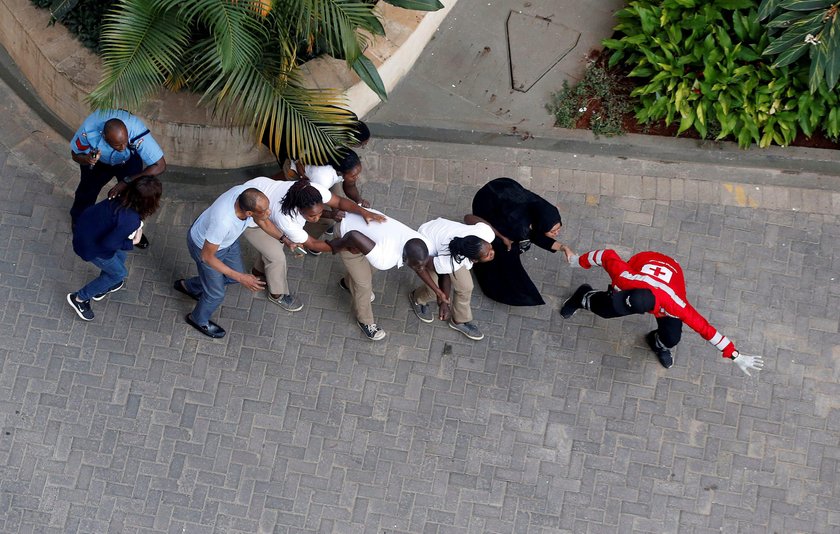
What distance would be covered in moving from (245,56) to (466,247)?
6.67ft

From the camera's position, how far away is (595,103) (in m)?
7.51

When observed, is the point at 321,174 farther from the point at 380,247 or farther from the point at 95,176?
the point at 95,176

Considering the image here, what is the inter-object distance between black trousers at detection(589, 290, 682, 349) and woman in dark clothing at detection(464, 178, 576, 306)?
0.52 m

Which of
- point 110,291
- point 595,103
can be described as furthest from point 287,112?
point 595,103

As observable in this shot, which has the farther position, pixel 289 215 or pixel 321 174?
pixel 321 174

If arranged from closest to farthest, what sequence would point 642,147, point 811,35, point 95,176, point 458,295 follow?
point 95,176, point 458,295, point 811,35, point 642,147

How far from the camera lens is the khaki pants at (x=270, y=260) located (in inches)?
235

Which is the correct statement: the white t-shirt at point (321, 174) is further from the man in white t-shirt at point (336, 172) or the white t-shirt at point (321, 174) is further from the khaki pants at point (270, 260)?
the khaki pants at point (270, 260)

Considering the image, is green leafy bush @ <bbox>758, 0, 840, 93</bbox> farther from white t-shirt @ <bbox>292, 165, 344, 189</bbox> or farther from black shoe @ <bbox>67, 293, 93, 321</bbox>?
black shoe @ <bbox>67, 293, 93, 321</bbox>

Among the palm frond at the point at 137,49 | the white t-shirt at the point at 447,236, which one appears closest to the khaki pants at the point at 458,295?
the white t-shirt at the point at 447,236

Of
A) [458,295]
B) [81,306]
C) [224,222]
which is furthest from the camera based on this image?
[81,306]

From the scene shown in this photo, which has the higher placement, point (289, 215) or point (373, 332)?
point (289, 215)

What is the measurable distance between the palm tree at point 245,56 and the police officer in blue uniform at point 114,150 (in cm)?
19

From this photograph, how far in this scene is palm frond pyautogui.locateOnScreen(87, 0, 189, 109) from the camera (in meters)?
5.50
